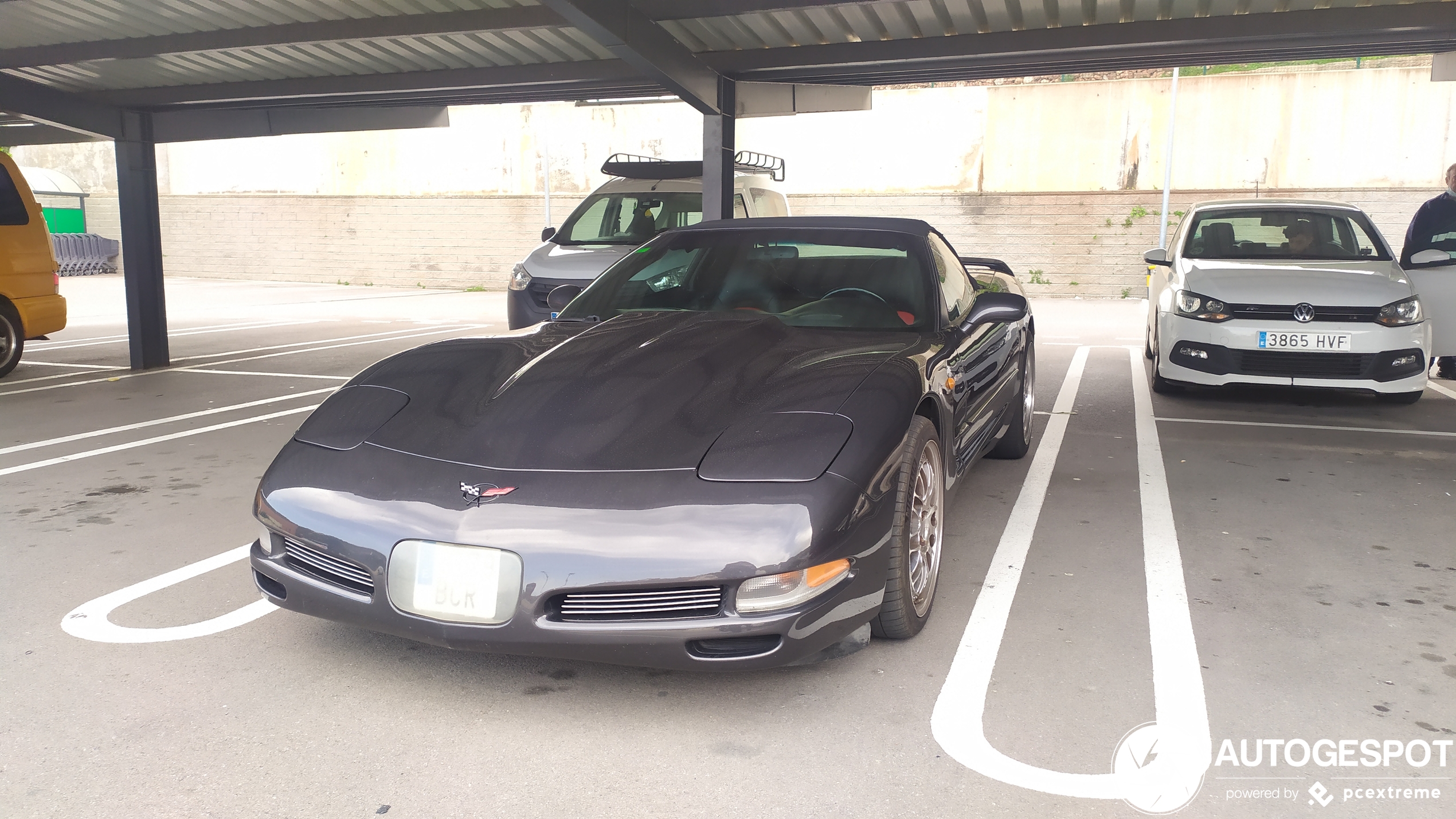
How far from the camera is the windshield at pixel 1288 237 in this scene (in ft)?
25.0

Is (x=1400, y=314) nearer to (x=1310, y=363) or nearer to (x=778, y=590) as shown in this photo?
(x=1310, y=363)

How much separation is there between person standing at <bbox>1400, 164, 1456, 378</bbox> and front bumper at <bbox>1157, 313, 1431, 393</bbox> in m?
1.51

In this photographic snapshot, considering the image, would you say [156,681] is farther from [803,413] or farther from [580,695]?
[803,413]

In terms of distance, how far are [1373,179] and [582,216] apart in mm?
17031

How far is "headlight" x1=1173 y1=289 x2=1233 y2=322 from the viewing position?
6.93 m

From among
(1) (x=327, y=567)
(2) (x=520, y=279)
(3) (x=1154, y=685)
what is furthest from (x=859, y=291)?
(2) (x=520, y=279)

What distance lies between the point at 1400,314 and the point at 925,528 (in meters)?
5.26

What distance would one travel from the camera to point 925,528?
3.19m

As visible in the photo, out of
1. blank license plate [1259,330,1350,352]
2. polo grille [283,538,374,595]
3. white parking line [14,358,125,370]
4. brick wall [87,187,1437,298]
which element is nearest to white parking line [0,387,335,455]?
white parking line [14,358,125,370]

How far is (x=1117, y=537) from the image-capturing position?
13.8 feet

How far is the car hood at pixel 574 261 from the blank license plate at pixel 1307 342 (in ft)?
16.1

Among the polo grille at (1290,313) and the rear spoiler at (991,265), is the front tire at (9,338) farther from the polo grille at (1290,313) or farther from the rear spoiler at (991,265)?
the polo grille at (1290,313)

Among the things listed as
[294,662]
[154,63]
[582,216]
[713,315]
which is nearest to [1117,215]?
[582,216]

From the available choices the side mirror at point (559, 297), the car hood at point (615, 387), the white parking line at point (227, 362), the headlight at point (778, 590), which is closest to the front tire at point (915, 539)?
the car hood at point (615, 387)
